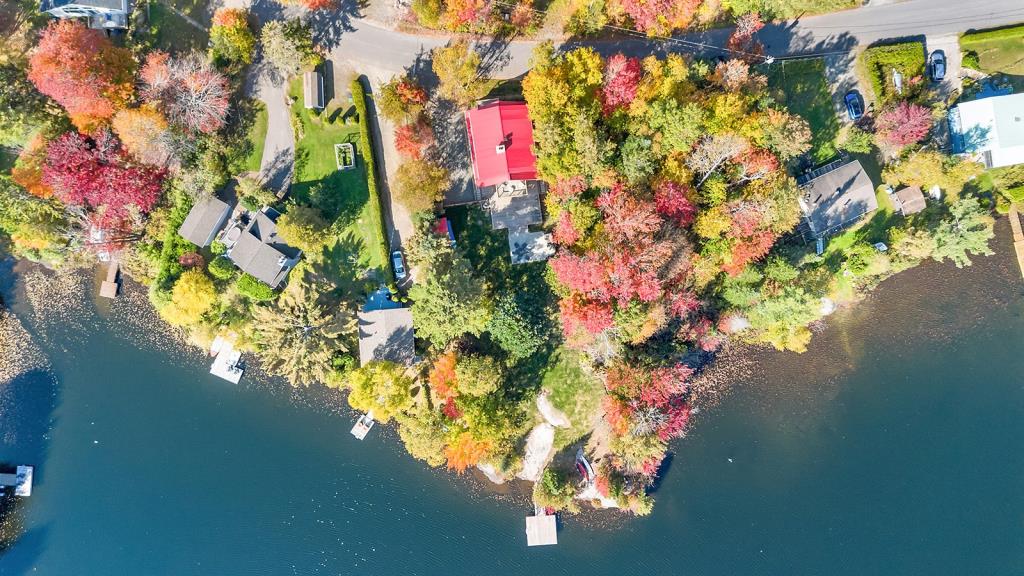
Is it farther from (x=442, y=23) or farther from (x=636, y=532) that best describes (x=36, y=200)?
(x=636, y=532)

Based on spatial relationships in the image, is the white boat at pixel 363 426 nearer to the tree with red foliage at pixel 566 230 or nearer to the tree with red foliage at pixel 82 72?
the tree with red foliage at pixel 566 230

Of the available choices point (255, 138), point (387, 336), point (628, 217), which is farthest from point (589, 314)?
point (255, 138)

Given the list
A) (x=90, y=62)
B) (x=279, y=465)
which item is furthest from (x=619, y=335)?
(x=90, y=62)

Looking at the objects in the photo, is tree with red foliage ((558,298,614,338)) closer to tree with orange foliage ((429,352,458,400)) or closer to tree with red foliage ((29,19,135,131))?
tree with orange foliage ((429,352,458,400))

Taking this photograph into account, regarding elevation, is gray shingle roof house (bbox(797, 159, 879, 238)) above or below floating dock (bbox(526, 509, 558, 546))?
above

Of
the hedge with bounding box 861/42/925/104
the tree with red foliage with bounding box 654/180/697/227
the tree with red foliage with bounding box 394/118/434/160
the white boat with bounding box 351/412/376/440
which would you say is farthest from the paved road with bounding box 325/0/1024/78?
the white boat with bounding box 351/412/376/440

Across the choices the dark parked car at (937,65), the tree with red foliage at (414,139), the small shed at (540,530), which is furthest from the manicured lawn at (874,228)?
the tree with red foliage at (414,139)
